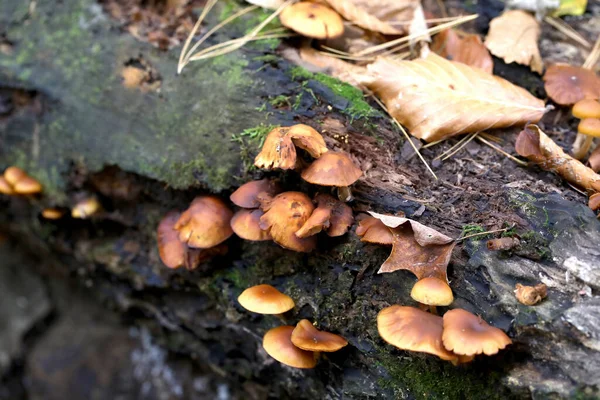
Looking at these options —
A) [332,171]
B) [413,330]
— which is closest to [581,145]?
[332,171]

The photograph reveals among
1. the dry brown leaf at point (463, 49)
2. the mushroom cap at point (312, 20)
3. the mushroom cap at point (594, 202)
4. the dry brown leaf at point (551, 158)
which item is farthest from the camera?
the dry brown leaf at point (463, 49)

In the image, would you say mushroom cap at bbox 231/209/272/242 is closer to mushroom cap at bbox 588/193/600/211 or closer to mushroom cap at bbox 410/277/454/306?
mushroom cap at bbox 410/277/454/306

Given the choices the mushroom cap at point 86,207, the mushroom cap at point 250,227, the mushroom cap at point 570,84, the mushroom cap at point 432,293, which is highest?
the mushroom cap at point 570,84

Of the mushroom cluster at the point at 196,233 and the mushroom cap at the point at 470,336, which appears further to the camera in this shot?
the mushroom cluster at the point at 196,233

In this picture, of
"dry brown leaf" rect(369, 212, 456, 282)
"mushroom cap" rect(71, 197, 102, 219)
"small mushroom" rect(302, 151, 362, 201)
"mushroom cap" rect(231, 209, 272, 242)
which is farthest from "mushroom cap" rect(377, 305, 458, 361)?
"mushroom cap" rect(71, 197, 102, 219)

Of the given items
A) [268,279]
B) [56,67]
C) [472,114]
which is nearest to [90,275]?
[56,67]

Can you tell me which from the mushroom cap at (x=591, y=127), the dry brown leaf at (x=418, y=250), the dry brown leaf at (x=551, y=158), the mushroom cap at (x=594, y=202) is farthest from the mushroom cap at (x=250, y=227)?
the mushroom cap at (x=591, y=127)

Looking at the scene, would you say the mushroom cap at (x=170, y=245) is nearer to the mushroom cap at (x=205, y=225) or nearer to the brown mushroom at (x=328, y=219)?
the mushroom cap at (x=205, y=225)

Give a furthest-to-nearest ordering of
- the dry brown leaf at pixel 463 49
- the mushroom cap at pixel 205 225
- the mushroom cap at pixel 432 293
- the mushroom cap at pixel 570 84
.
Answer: the dry brown leaf at pixel 463 49, the mushroom cap at pixel 570 84, the mushroom cap at pixel 205 225, the mushroom cap at pixel 432 293
